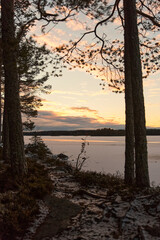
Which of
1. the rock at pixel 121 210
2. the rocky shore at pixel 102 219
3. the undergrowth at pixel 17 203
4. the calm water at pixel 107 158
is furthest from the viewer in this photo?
the calm water at pixel 107 158

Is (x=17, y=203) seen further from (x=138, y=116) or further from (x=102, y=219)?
(x=138, y=116)

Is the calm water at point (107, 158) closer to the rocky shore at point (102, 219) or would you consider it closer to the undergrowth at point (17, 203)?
the undergrowth at point (17, 203)

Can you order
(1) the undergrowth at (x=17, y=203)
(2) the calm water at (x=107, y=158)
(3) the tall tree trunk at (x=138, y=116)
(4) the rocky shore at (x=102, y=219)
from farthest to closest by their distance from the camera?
(2) the calm water at (x=107, y=158), (3) the tall tree trunk at (x=138, y=116), (1) the undergrowth at (x=17, y=203), (4) the rocky shore at (x=102, y=219)

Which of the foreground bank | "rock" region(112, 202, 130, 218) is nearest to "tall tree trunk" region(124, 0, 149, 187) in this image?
the foreground bank

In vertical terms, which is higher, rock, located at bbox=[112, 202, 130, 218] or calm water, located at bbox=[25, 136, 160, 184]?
rock, located at bbox=[112, 202, 130, 218]

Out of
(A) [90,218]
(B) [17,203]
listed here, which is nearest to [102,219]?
(A) [90,218]

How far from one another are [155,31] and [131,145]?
6288 mm

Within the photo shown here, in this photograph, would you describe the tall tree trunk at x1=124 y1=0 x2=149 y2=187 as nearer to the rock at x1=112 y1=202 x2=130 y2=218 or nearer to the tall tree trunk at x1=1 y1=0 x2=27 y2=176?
the rock at x1=112 y1=202 x2=130 y2=218

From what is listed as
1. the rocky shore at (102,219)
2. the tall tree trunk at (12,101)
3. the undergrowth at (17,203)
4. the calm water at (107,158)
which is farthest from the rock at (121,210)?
the calm water at (107,158)

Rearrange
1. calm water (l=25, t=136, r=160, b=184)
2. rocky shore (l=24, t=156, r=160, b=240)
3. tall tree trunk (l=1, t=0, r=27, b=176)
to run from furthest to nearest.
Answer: calm water (l=25, t=136, r=160, b=184) < tall tree trunk (l=1, t=0, r=27, b=176) < rocky shore (l=24, t=156, r=160, b=240)

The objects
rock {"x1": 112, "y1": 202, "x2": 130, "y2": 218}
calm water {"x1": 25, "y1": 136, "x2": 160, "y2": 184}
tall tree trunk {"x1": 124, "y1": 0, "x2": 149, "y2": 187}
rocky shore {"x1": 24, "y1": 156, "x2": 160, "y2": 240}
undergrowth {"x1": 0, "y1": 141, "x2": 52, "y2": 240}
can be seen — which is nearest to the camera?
rocky shore {"x1": 24, "y1": 156, "x2": 160, "y2": 240}

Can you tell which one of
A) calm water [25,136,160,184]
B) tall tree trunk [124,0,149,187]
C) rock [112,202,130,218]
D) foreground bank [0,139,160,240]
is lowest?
calm water [25,136,160,184]

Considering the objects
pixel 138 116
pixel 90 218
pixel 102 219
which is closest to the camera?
pixel 102 219

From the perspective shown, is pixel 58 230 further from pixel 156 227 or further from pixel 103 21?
pixel 103 21
